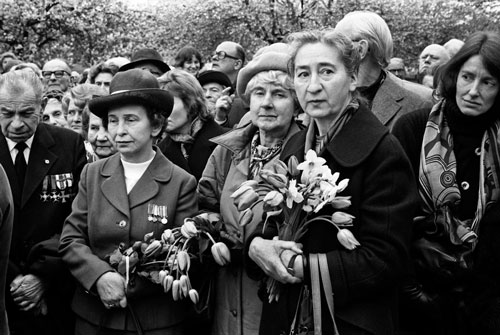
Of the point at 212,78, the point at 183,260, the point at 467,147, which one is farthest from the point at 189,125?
the point at 467,147

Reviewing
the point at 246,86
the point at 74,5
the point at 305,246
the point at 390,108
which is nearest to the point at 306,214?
the point at 305,246

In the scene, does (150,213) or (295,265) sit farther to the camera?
(150,213)

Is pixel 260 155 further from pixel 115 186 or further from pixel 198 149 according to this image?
pixel 198 149

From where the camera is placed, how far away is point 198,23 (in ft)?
60.0

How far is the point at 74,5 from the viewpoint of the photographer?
611 inches

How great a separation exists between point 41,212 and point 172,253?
1163 millimetres

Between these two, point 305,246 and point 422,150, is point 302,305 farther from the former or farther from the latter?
point 422,150

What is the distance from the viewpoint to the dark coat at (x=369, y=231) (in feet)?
9.97

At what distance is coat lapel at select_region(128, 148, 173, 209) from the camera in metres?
3.97

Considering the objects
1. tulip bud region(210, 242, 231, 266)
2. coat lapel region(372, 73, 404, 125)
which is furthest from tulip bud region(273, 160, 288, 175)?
coat lapel region(372, 73, 404, 125)

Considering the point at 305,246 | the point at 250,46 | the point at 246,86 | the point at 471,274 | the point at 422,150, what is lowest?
the point at 471,274

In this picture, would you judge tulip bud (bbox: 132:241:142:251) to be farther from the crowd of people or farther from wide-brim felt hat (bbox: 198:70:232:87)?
wide-brim felt hat (bbox: 198:70:232:87)

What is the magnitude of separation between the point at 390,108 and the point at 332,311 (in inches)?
78.8

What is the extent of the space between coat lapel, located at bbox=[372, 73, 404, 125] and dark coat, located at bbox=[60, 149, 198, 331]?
143 centimetres
